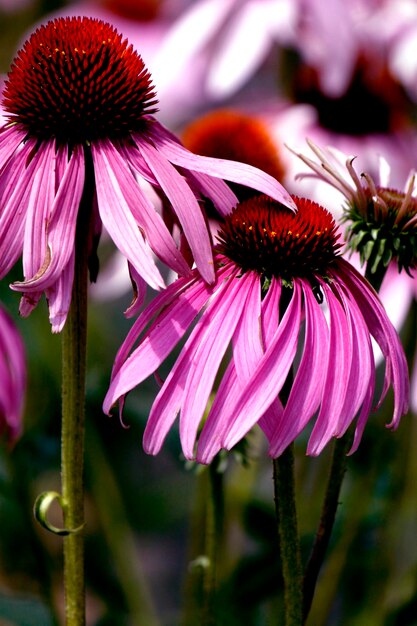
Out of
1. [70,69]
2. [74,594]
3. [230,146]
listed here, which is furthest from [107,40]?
[230,146]

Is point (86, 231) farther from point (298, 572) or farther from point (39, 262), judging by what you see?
point (298, 572)

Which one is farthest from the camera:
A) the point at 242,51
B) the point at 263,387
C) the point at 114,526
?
the point at 242,51

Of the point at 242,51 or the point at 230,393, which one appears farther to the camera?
the point at 242,51

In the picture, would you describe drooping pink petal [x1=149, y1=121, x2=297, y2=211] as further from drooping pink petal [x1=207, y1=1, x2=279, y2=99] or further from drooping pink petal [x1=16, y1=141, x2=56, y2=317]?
drooping pink petal [x1=207, y1=1, x2=279, y2=99]

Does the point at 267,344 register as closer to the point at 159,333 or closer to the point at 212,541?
the point at 159,333

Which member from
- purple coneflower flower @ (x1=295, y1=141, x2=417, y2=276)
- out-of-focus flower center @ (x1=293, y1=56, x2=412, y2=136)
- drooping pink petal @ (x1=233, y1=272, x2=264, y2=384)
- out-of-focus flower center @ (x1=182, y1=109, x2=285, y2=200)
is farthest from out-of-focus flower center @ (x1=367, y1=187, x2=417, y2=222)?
out-of-focus flower center @ (x1=293, y1=56, x2=412, y2=136)

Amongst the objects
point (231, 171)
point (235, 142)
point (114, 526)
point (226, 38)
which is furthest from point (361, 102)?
point (231, 171)

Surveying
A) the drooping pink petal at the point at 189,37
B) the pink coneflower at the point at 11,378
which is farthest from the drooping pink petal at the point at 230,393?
the drooping pink petal at the point at 189,37
